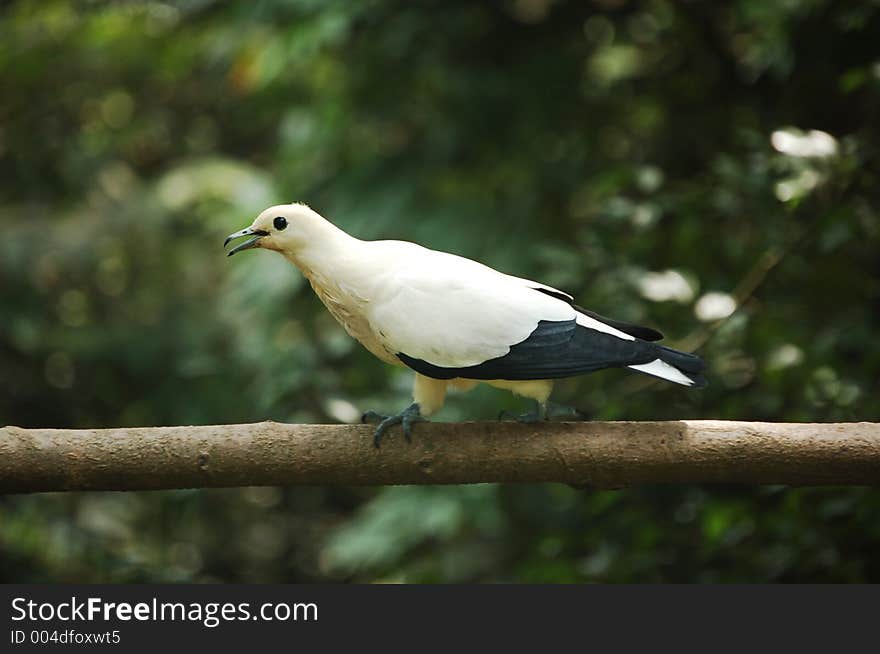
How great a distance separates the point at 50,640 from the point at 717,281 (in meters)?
1.90

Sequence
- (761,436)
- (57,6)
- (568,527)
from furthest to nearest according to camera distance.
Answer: (57,6) → (568,527) → (761,436)

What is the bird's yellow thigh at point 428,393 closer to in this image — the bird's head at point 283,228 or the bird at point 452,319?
the bird at point 452,319

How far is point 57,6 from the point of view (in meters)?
4.40

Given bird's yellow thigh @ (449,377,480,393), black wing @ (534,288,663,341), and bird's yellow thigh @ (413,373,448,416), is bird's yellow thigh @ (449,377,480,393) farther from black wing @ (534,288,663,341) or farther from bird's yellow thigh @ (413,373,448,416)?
black wing @ (534,288,663,341)

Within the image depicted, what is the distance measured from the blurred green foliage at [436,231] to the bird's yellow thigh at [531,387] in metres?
0.62

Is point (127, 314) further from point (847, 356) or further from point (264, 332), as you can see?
point (847, 356)

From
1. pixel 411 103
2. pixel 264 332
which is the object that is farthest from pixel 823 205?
pixel 264 332

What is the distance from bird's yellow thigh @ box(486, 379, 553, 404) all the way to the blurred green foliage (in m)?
0.62

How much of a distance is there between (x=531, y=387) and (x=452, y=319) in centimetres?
21

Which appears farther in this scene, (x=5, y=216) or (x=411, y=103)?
(x=5, y=216)

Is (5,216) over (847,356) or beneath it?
over

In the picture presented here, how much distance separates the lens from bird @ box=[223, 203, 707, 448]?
5.57ft

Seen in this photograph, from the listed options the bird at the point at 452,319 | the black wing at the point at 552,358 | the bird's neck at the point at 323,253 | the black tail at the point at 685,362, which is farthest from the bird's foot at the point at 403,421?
the black tail at the point at 685,362

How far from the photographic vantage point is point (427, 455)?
1.79 metres
